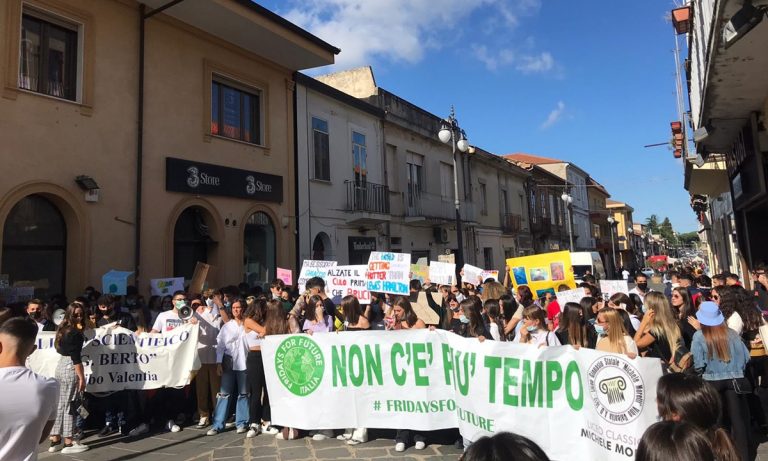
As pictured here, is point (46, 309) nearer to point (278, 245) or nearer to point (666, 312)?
point (278, 245)

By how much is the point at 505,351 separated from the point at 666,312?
1978 millimetres

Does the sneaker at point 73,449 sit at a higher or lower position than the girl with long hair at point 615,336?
lower

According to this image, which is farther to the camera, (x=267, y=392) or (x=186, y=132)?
(x=186, y=132)

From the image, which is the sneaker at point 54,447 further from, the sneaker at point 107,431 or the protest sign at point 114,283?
the protest sign at point 114,283

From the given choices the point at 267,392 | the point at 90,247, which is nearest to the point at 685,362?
the point at 267,392

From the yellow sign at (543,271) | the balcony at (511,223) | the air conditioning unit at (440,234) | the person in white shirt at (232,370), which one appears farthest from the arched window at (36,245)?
the balcony at (511,223)

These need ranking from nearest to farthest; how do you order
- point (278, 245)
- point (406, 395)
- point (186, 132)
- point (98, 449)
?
point (406, 395)
point (98, 449)
point (186, 132)
point (278, 245)

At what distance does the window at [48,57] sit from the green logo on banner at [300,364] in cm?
759

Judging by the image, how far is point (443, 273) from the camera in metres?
11.5

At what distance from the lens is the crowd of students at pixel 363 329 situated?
4766mm

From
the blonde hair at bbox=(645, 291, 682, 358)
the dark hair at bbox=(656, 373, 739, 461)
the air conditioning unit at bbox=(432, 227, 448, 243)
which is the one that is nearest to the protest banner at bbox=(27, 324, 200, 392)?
the blonde hair at bbox=(645, 291, 682, 358)

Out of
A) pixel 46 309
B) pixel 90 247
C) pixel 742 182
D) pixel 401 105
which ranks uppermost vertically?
pixel 401 105

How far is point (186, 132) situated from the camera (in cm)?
1223

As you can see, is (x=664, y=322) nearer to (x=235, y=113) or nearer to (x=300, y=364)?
(x=300, y=364)
